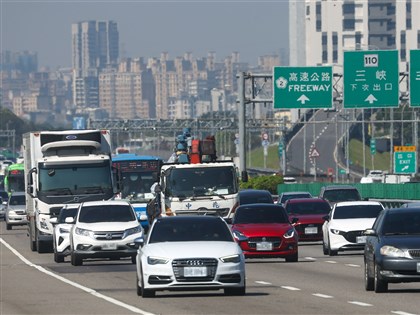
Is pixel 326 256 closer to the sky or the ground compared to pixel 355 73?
closer to the ground

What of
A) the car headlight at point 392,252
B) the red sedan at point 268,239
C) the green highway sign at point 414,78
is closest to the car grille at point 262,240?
the red sedan at point 268,239

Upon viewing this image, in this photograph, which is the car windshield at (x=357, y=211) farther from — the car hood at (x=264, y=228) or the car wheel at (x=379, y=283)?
the car wheel at (x=379, y=283)

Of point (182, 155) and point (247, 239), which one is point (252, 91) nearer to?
point (182, 155)

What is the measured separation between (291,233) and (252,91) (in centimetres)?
3620

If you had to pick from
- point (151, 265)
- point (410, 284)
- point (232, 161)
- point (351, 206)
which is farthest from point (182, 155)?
point (151, 265)

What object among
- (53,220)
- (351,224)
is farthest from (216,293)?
(53,220)

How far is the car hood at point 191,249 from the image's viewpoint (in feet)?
80.9

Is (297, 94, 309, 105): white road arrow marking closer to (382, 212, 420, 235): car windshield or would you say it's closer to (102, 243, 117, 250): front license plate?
(102, 243, 117, 250): front license plate

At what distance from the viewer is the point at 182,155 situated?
159 ft

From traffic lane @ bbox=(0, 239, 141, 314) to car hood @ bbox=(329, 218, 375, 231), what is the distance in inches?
324

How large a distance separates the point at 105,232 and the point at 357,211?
8.01 metres

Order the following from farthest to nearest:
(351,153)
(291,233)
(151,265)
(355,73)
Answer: (351,153) → (355,73) → (291,233) → (151,265)

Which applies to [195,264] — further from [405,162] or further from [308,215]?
[405,162]

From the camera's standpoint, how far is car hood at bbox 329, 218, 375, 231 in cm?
3959
